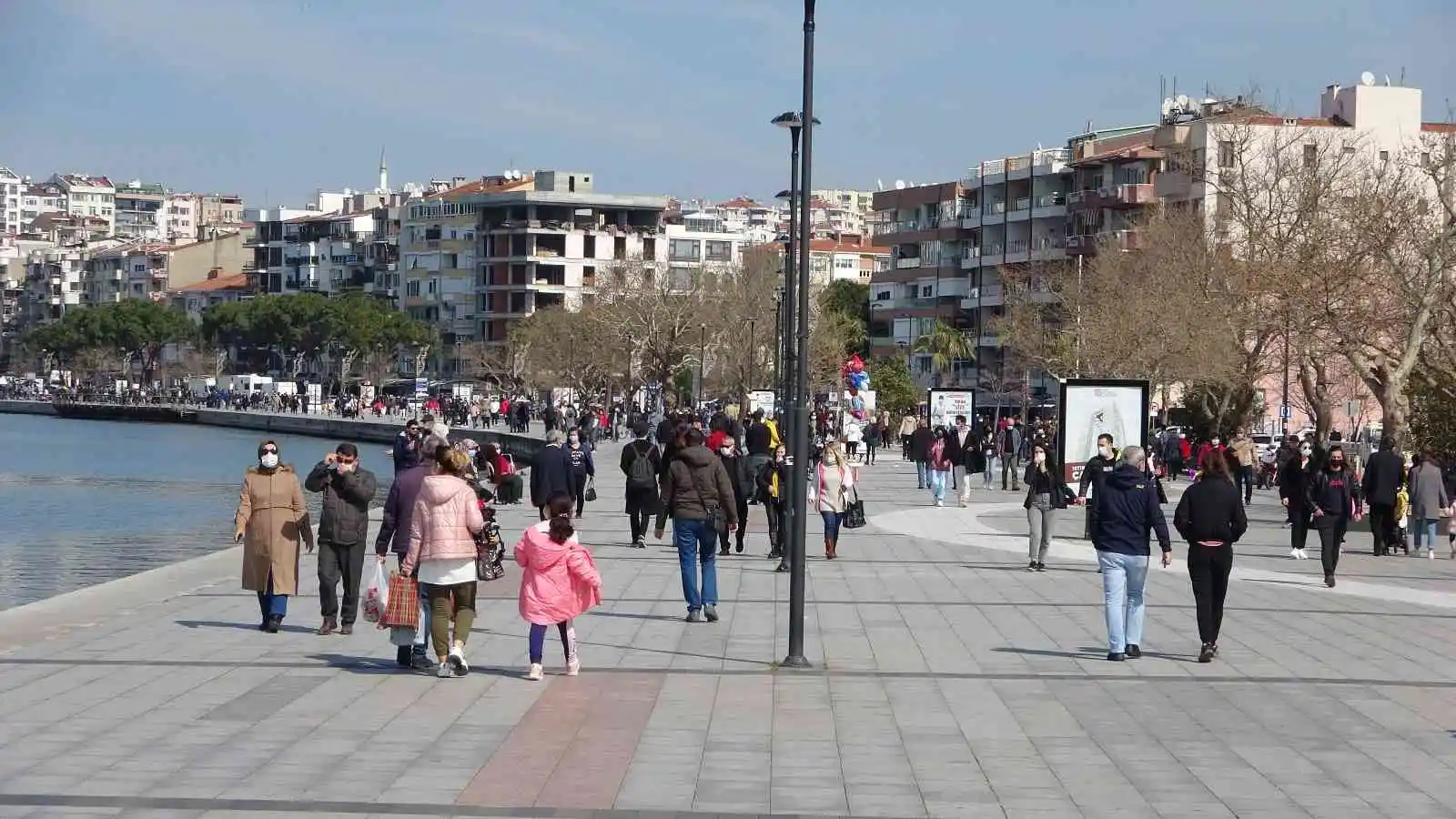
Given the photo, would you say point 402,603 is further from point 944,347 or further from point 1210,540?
point 944,347

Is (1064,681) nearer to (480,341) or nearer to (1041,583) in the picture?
(1041,583)

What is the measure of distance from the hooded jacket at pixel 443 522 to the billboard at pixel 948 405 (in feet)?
124

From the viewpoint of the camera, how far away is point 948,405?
50.5m

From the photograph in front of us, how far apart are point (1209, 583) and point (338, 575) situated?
6315mm

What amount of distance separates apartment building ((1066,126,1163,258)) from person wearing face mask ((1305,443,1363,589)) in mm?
66548

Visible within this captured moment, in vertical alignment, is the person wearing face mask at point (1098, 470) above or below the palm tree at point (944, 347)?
below

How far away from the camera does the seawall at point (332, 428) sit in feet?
265

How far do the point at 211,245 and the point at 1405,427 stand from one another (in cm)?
16161

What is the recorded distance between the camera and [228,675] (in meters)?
12.6

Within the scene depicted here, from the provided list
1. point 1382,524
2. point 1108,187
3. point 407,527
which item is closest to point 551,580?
point 407,527

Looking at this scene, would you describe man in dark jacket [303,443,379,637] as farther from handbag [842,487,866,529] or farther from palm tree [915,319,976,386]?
palm tree [915,319,976,386]

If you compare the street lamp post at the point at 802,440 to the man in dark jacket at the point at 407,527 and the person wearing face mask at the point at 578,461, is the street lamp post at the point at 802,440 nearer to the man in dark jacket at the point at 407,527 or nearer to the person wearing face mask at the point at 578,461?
the man in dark jacket at the point at 407,527

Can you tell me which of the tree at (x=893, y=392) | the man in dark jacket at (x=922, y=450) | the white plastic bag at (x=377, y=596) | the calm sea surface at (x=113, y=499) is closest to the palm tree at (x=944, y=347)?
the tree at (x=893, y=392)

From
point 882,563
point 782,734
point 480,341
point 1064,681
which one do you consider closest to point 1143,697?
point 1064,681
